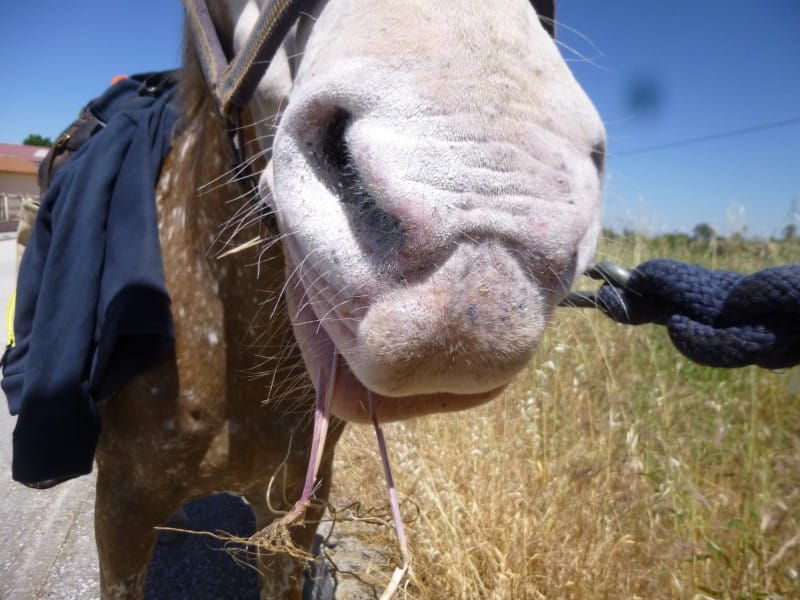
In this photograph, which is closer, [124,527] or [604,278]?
[604,278]

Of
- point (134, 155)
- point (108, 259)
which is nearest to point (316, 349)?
point (108, 259)

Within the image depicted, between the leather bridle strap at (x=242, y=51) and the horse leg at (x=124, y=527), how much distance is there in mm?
1161

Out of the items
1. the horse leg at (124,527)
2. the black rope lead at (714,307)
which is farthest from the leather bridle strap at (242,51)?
the horse leg at (124,527)

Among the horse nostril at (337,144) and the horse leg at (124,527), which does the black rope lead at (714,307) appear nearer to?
the horse nostril at (337,144)

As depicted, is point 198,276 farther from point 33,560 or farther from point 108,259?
point 33,560

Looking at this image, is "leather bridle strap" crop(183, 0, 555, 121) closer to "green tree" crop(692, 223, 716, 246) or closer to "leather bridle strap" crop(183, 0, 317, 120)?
"leather bridle strap" crop(183, 0, 317, 120)

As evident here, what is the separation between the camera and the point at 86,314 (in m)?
1.43

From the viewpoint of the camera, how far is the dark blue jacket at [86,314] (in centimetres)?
140

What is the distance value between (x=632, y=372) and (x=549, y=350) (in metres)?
0.49

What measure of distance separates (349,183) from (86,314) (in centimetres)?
100

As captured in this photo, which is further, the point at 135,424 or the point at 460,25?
the point at 135,424

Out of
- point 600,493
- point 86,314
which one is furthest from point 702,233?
point 86,314

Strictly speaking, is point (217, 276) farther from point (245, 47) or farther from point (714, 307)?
point (714, 307)

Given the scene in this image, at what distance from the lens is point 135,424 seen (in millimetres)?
1562
